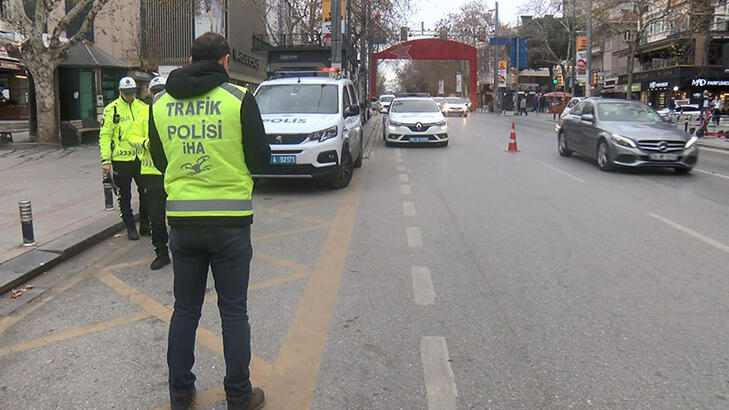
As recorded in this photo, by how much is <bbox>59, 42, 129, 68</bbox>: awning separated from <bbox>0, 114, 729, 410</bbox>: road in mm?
16922

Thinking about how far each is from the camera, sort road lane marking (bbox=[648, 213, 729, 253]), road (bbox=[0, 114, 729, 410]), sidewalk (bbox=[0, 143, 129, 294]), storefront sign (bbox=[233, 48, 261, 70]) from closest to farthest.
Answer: road (bbox=[0, 114, 729, 410]) → sidewalk (bbox=[0, 143, 129, 294]) → road lane marking (bbox=[648, 213, 729, 253]) → storefront sign (bbox=[233, 48, 261, 70])

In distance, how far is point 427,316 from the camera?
4648 millimetres

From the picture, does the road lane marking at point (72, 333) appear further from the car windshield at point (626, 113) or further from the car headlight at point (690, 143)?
the car windshield at point (626, 113)

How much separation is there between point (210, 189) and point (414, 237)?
445 cm

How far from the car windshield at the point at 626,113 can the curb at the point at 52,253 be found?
10383 mm

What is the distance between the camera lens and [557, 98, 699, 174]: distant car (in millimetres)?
12078

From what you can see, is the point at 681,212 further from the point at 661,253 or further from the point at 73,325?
the point at 73,325

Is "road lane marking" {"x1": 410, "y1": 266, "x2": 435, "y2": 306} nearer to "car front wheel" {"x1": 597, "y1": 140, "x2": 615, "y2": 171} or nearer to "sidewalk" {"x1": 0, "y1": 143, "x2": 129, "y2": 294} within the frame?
"sidewalk" {"x1": 0, "y1": 143, "x2": 129, "y2": 294}

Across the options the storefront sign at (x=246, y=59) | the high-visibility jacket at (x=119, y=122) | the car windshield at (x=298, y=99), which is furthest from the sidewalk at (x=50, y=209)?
the storefront sign at (x=246, y=59)

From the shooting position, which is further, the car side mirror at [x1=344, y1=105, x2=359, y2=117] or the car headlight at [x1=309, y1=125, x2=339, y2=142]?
the car side mirror at [x1=344, y1=105, x2=359, y2=117]

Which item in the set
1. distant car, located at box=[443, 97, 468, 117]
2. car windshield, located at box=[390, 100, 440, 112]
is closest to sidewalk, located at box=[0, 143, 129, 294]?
car windshield, located at box=[390, 100, 440, 112]

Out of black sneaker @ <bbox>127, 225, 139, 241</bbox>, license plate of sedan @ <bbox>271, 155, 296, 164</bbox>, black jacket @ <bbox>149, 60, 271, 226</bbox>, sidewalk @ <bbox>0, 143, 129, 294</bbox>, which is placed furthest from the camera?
license plate of sedan @ <bbox>271, 155, 296, 164</bbox>

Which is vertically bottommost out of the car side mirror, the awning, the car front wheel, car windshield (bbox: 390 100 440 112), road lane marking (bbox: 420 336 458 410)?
road lane marking (bbox: 420 336 458 410)

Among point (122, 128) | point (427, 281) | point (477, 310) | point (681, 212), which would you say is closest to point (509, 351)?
Answer: point (477, 310)
